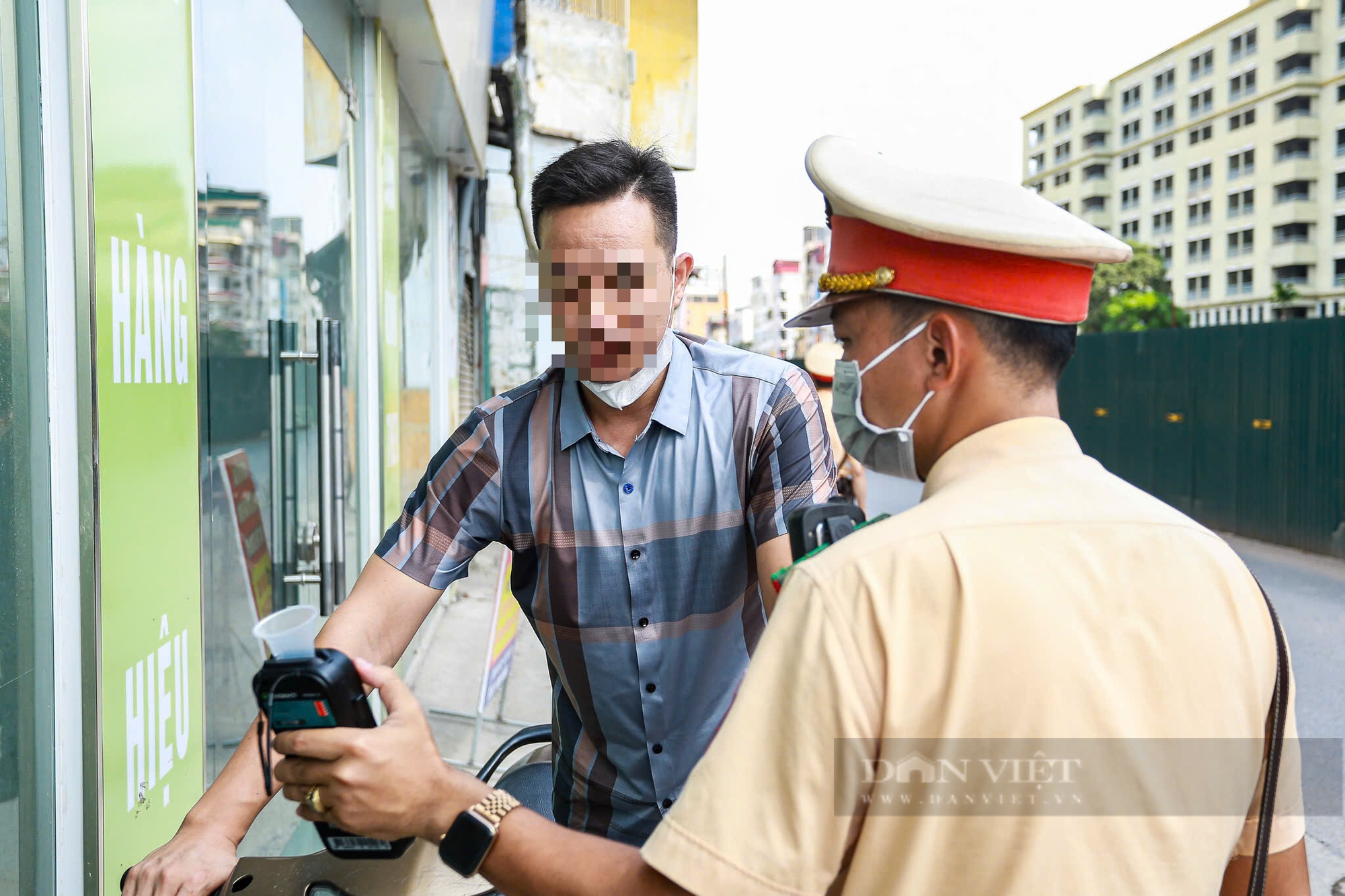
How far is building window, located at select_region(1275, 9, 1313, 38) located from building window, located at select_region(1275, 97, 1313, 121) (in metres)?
3.84

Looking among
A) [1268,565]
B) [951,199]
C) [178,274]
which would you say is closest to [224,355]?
[178,274]

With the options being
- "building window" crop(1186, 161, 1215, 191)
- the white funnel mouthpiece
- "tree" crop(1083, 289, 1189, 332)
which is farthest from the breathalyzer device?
"building window" crop(1186, 161, 1215, 191)

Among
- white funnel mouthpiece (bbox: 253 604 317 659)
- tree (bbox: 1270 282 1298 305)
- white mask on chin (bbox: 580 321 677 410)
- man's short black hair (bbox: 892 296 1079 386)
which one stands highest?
tree (bbox: 1270 282 1298 305)

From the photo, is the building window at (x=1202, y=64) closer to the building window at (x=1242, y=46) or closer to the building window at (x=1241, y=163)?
the building window at (x=1242, y=46)

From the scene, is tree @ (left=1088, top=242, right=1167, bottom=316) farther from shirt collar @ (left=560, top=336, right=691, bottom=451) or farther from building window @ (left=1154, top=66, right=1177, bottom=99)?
shirt collar @ (left=560, top=336, right=691, bottom=451)

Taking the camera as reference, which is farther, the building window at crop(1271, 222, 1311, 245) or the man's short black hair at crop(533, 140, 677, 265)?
the building window at crop(1271, 222, 1311, 245)

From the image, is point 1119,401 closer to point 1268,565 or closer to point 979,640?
point 1268,565

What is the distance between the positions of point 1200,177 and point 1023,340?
254 feet

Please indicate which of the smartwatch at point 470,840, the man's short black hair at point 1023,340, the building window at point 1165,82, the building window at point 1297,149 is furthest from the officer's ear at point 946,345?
the building window at point 1165,82

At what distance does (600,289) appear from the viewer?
1938 mm

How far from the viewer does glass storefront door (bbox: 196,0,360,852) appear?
8.51ft

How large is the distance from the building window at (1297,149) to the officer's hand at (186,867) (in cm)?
7037

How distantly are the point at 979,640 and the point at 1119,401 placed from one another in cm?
1304

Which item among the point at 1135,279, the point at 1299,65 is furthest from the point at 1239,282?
the point at 1135,279
